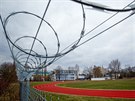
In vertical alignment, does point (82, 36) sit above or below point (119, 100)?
above

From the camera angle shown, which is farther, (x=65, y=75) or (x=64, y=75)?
(x=64, y=75)

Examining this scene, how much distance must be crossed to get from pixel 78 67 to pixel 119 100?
110881 mm

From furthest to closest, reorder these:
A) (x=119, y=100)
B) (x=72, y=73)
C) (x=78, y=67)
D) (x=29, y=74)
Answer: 1. (x=78, y=67)
2. (x=72, y=73)
3. (x=119, y=100)
4. (x=29, y=74)

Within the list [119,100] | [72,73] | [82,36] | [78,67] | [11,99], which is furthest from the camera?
[78,67]

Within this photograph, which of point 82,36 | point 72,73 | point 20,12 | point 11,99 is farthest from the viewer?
point 72,73

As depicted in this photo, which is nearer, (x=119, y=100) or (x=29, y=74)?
(x=29, y=74)

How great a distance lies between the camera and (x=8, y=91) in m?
15.8

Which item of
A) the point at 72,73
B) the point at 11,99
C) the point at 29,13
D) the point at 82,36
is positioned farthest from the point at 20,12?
the point at 72,73

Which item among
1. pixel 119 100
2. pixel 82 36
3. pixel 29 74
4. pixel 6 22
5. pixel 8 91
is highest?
pixel 6 22

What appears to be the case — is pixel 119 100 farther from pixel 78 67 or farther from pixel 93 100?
pixel 78 67

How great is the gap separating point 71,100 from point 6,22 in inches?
581

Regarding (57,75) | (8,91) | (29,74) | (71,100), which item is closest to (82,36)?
(29,74)

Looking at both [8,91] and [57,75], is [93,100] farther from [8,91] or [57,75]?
[57,75]

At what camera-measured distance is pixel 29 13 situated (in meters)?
3.74
